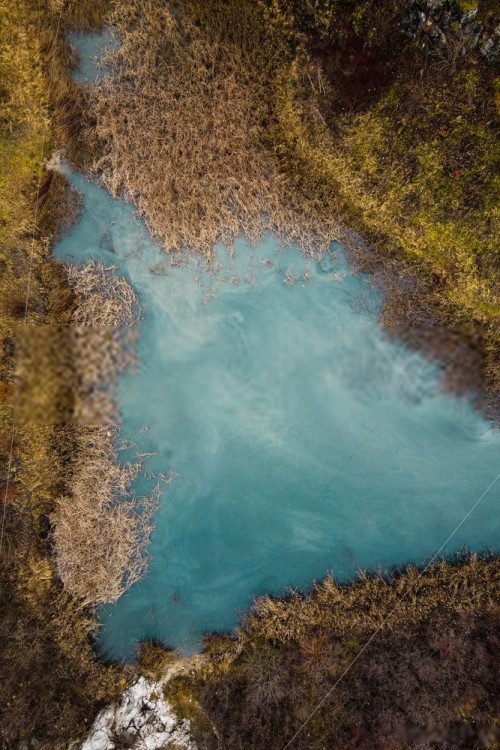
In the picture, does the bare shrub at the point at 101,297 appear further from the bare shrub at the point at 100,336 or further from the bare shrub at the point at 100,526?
the bare shrub at the point at 100,526

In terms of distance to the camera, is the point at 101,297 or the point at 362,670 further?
the point at 101,297

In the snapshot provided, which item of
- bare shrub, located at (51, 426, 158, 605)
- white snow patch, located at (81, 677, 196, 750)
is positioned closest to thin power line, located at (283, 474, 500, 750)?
white snow patch, located at (81, 677, 196, 750)

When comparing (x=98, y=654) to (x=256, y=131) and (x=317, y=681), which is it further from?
(x=256, y=131)

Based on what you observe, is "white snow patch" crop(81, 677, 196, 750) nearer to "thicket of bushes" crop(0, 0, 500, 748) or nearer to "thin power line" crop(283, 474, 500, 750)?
"thicket of bushes" crop(0, 0, 500, 748)

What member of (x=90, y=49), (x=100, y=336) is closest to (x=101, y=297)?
(x=100, y=336)

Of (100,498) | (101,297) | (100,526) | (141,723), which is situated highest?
(101,297)

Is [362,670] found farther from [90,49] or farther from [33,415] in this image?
[90,49]

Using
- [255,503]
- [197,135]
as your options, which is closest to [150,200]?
[197,135]
